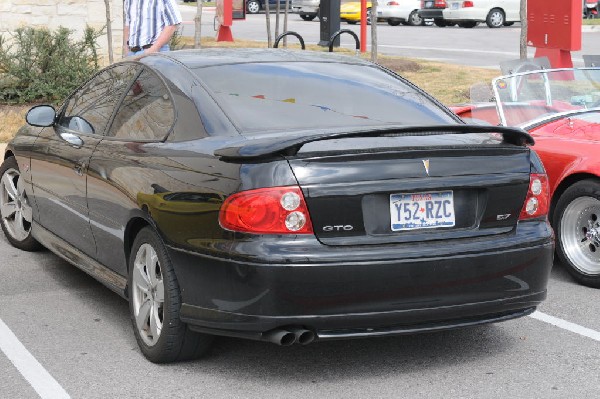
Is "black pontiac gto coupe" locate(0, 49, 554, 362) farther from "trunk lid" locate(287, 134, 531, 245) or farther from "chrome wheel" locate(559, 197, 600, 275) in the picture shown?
"chrome wheel" locate(559, 197, 600, 275)

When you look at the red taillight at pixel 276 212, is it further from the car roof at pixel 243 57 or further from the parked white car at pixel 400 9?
the parked white car at pixel 400 9

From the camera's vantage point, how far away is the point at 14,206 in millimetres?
7941

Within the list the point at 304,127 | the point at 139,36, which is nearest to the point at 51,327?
the point at 304,127

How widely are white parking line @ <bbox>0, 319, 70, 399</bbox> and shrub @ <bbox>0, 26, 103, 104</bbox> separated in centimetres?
882

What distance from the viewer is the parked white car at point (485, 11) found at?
3603 cm

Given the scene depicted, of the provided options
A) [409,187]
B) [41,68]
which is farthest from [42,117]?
[41,68]

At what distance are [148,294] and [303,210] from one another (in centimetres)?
110

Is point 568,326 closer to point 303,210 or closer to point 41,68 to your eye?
point 303,210

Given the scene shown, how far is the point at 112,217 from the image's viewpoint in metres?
5.87

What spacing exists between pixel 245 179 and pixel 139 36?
5.97m

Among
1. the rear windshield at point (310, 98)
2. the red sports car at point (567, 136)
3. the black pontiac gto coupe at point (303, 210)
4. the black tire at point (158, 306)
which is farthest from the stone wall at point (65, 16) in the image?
the black tire at point (158, 306)

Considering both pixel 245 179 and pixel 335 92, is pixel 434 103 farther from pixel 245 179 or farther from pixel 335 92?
pixel 245 179

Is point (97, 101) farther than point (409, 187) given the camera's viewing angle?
Yes

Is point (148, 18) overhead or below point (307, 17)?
overhead
